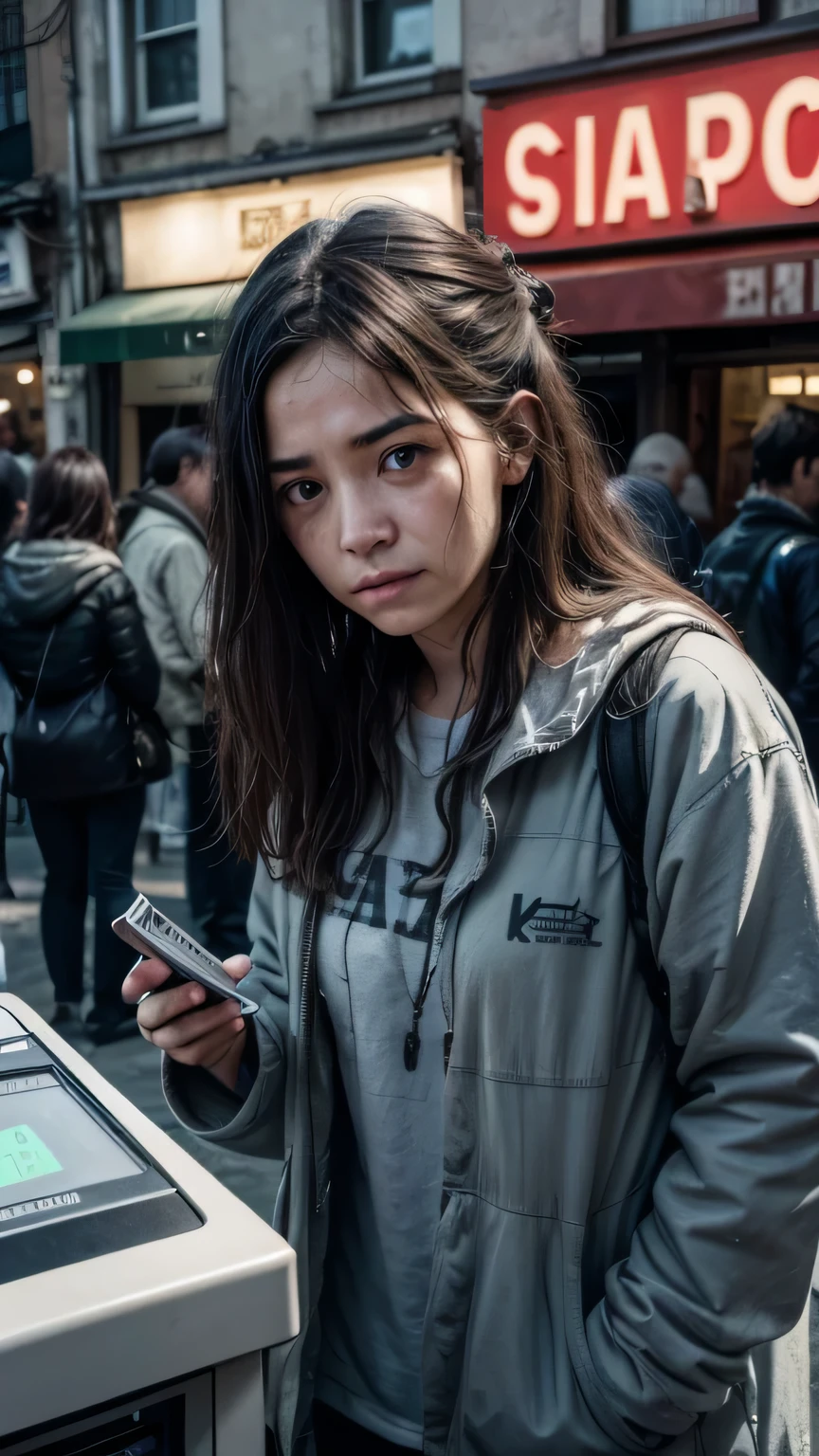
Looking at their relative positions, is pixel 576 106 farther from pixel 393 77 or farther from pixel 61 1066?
pixel 61 1066

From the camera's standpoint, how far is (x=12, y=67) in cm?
451

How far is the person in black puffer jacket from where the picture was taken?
3736 mm

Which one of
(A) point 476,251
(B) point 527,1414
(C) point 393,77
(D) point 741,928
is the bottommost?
(B) point 527,1414

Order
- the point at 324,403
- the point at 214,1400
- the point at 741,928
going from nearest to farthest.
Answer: the point at 214,1400, the point at 741,928, the point at 324,403

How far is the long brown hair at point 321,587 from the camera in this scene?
3.96ft

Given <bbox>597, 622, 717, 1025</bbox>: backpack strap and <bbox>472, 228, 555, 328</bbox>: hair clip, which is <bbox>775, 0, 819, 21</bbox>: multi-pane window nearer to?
<bbox>472, 228, 555, 328</bbox>: hair clip

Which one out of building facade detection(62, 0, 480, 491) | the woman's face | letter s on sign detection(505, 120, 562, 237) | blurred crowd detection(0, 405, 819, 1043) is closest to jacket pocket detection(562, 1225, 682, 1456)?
the woman's face

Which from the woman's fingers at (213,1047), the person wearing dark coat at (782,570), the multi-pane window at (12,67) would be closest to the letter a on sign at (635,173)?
the person wearing dark coat at (782,570)

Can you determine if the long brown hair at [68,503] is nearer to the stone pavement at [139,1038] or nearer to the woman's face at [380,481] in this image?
the stone pavement at [139,1038]

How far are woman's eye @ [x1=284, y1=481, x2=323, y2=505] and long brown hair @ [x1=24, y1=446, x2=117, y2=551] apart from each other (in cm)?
278

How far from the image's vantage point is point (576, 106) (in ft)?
13.1

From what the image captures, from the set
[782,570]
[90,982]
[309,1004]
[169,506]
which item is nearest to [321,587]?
[309,1004]

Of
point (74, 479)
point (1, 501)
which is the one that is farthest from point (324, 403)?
point (1, 501)

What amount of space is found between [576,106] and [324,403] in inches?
130
